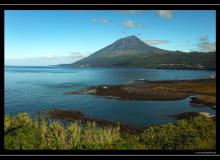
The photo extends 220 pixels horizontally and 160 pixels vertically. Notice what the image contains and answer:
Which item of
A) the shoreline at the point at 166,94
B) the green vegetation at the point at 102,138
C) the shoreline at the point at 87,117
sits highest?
the green vegetation at the point at 102,138

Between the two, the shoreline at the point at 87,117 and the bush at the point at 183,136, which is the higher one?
the bush at the point at 183,136

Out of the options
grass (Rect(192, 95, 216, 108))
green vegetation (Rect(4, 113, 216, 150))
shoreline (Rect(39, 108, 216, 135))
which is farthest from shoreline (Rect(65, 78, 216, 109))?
green vegetation (Rect(4, 113, 216, 150))

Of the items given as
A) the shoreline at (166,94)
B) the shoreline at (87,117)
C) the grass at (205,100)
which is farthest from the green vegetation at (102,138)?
the grass at (205,100)

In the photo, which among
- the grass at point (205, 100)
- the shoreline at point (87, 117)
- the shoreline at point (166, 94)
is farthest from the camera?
the shoreline at point (166, 94)

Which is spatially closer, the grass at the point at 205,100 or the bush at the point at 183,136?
the bush at the point at 183,136

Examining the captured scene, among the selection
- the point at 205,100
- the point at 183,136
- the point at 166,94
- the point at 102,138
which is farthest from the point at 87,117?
the point at 166,94

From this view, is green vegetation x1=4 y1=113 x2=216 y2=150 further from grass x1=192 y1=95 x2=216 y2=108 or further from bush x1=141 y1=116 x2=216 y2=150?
grass x1=192 y1=95 x2=216 y2=108

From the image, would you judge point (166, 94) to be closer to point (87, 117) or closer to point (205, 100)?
point (205, 100)

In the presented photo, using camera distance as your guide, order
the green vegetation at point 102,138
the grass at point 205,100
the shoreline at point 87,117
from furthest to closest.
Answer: the grass at point 205,100 < the shoreline at point 87,117 < the green vegetation at point 102,138

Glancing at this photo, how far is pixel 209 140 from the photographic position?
810 cm

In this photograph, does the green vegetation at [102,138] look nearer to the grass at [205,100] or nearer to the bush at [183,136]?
the bush at [183,136]
